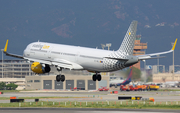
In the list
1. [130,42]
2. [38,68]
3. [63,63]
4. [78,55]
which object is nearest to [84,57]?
[78,55]

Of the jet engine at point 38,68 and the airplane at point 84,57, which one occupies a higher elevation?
the airplane at point 84,57

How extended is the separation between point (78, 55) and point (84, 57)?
1.49 m

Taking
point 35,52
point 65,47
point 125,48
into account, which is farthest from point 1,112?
point 125,48

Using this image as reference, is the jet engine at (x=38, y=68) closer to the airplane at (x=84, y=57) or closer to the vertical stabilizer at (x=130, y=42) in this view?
the airplane at (x=84, y=57)

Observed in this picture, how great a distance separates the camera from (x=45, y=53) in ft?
260

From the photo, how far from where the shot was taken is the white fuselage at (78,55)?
72.9m

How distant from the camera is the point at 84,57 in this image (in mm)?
74688

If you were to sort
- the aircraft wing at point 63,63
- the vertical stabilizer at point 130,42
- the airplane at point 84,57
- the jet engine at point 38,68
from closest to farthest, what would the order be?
1. the airplane at point 84,57
2. the vertical stabilizer at point 130,42
3. the aircraft wing at point 63,63
4. the jet engine at point 38,68

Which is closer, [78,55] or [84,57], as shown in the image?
[84,57]

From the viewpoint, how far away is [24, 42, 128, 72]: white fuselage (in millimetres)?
72938

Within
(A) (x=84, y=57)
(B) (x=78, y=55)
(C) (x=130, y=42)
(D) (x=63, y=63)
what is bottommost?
(D) (x=63, y=63)

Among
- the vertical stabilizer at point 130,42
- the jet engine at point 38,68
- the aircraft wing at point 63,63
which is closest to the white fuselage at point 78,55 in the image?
the aircraft wing at point 63,63

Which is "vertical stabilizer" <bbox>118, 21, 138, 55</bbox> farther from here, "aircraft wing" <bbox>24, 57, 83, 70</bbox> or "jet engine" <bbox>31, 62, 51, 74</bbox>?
"jet engine" <bbox>31, 62, 51, 74</bbox>

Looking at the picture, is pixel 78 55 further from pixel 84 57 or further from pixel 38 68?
pixel 38 68
